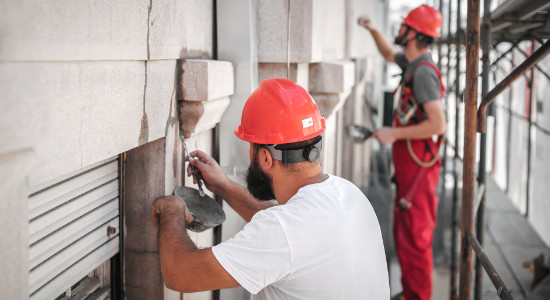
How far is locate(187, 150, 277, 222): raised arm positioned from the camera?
266 cm

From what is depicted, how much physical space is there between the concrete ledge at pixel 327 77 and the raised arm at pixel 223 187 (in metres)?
1.23

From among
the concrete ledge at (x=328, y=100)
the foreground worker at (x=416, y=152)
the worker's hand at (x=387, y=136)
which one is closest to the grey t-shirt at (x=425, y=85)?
the foreground worker at (x=416, y=152)

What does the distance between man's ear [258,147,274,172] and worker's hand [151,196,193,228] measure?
367 mm

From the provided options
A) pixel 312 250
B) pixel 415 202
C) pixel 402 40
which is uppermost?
pixel 402 40

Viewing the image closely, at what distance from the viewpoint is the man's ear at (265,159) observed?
7.60 ft

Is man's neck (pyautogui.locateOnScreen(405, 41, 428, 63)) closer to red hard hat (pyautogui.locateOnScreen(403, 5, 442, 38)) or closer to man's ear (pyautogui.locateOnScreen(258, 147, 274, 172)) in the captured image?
red hard hat (pyautogui.locateOnScreen(403, 5, 442, 38))

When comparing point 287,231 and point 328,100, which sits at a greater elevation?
point 328,100

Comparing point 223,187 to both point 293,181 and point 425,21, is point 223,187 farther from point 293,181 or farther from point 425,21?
point 425,21

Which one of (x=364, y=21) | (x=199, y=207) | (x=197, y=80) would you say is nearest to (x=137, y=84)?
(x=197, y=80)

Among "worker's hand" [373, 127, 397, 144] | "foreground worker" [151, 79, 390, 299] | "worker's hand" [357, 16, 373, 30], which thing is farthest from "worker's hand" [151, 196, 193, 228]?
"worker's hand" [357, 16, 373, 30]

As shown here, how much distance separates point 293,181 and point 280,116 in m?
0.28

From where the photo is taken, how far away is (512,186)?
11.7 meters

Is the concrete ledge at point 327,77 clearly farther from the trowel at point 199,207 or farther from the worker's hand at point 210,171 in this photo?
the trowel at point 199,207

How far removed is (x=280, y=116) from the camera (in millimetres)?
2256
